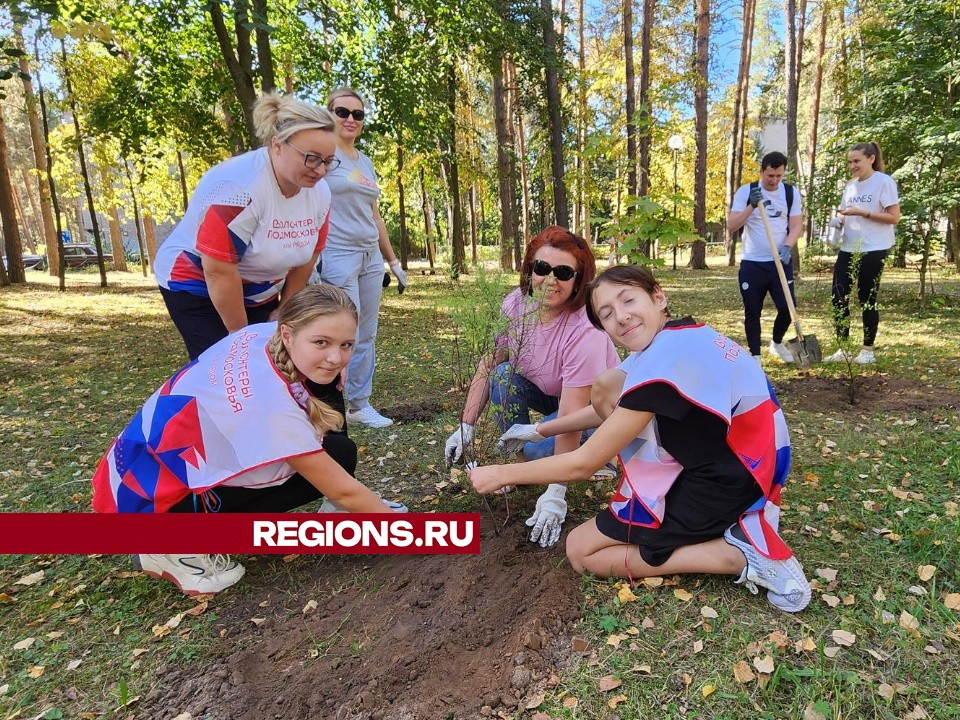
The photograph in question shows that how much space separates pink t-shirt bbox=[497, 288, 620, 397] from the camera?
2.48 metres

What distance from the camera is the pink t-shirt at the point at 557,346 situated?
8.14 ft

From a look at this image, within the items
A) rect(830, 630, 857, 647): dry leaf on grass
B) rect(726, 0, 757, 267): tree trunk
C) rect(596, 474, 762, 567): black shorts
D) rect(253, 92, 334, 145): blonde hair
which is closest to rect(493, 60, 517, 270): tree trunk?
rect(726, 0, 757, 267): tree trunk

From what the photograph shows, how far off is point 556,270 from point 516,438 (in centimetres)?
74

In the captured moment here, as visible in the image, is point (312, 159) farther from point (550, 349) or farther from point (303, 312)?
point (550, 349)

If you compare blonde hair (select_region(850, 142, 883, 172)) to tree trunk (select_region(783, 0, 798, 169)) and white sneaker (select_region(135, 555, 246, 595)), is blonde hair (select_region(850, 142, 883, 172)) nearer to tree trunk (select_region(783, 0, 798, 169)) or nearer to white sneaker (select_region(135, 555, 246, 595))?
white sneaker (select_region(135, 555, 246, 595))

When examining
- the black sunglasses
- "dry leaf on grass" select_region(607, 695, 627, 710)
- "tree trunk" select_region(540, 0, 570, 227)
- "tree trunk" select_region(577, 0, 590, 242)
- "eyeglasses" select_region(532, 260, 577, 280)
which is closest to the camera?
"dry leaf on grass" select_region(607, 695, 627, 710)

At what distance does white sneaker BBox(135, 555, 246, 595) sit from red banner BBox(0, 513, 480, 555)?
0.05 m

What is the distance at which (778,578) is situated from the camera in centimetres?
193

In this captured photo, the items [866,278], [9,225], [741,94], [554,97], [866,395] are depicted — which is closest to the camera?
[866,395]

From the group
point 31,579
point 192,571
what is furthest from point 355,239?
point 31,579

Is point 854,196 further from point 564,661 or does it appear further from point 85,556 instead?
point 85,556

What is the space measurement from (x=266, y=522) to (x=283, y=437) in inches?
25.1

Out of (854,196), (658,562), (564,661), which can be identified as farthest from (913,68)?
(564,661)

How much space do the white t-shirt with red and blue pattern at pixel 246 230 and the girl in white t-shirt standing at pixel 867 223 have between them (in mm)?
4543
